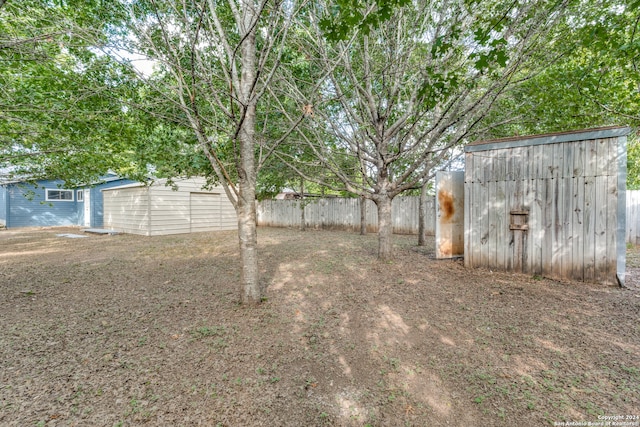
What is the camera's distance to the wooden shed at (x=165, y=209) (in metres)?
11.8

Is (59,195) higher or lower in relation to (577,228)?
higher

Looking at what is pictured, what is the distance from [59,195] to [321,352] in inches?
841

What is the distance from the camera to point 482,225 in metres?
5.51

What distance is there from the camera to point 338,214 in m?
13.7

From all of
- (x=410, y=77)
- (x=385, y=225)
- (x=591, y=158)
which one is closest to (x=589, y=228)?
(x=591, y=158)

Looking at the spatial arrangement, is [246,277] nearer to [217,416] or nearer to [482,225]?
[217,416]

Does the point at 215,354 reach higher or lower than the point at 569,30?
lower

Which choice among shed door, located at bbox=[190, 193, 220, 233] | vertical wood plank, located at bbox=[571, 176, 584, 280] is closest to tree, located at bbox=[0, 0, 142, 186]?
vertical wood plank, located at bbox=[571, 176, 584, 280]

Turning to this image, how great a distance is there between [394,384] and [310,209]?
41.5 ft

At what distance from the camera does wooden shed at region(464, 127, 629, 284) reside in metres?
4.42

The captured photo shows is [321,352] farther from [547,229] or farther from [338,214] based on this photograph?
[338,214]

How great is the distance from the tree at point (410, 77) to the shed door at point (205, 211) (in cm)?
923

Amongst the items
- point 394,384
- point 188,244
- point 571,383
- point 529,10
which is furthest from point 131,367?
point 188,244

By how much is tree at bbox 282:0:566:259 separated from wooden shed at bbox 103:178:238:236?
8.99 metres
